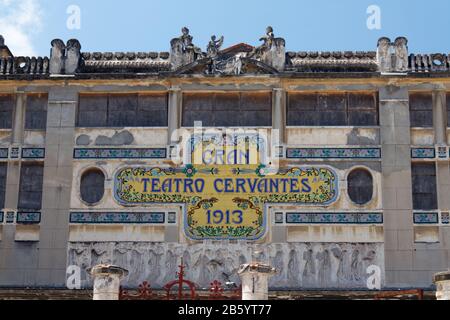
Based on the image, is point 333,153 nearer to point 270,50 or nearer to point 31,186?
point 270,50

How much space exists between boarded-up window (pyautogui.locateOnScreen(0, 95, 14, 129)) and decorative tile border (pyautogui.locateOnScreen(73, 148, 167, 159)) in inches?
89.0

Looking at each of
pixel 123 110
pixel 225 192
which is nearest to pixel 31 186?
pixel 123 110

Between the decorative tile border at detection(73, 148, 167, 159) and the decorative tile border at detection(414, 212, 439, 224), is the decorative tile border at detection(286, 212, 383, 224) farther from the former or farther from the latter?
the decorative tile border at detection(73, 148, 167, 159)

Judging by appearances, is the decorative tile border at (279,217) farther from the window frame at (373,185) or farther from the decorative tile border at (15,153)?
the decorative tile border at (15,153)

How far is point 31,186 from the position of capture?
86.8 ft

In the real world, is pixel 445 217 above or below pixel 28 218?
above

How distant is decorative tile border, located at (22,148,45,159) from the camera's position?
2655cm

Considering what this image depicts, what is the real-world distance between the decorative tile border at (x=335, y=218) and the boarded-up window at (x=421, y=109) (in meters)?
2.96

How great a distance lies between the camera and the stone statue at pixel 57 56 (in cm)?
2711

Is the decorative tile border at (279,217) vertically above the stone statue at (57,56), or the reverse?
the stone statue at (57,56)

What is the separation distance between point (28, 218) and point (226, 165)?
569cm

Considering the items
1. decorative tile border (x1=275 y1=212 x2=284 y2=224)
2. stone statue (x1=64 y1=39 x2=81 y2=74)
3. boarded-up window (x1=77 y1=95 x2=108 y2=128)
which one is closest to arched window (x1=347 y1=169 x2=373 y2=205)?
decorative tile border (x1=275 y1=212 x2=284 y2=224)

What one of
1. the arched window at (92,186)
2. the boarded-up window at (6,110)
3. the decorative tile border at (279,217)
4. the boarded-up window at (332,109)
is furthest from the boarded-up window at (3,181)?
the boarded-up window at (332,109)

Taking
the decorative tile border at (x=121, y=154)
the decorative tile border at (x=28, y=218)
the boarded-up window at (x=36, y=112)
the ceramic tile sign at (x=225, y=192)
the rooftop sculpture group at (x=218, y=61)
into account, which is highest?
the rooftop sculpture group at (x=218, y=61)
